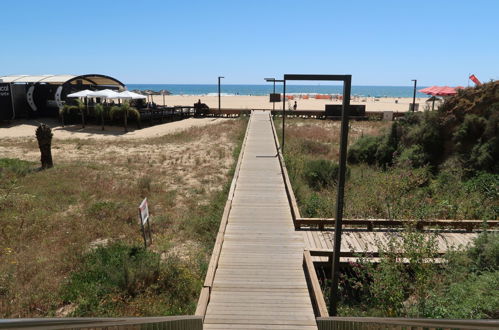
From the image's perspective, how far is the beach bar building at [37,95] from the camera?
33.7 metres

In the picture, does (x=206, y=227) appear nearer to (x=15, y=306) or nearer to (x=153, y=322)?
(x=15, y=306)

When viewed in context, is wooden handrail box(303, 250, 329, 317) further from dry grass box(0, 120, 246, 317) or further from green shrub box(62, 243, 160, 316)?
green shrub box(62, 243, 160, 316)

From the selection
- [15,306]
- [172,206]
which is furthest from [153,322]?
[172,206]

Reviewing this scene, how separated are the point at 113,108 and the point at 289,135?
597 inches

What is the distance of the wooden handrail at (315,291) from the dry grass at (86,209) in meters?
2.09

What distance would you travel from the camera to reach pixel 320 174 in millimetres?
14555

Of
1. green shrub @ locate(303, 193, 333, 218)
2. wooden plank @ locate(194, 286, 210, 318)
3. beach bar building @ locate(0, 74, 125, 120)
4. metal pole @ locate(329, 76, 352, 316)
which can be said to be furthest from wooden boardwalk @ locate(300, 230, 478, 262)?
beach bar building @ locate(0, 74, 125, 120)

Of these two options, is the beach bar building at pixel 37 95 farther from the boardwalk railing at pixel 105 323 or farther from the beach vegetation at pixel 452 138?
the boardwalk railing at pixel 105 323

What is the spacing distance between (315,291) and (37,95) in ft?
124

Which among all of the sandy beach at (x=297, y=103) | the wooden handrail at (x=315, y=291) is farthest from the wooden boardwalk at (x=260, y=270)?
the sandy beach at (x=297, y=103)

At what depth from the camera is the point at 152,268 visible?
6.99 metres

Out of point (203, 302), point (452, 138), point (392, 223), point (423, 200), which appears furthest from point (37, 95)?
point (203, 302)

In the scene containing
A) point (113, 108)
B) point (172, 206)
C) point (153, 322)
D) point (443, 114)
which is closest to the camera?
point (153, 322)

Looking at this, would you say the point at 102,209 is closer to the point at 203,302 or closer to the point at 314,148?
the point at 203,302
